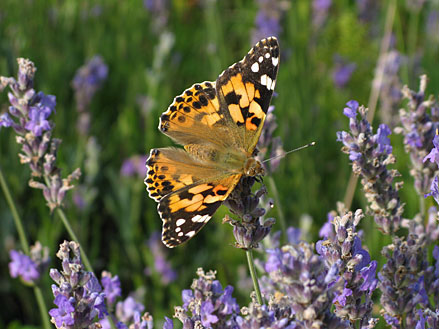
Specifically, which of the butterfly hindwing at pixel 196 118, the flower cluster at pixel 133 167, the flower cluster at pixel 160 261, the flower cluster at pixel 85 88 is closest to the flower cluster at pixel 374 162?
the butterfly hindwing at pixel 196 118

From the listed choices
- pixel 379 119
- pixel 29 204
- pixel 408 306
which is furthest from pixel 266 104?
pixel 379 119

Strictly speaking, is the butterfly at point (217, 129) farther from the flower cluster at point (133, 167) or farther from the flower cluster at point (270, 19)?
the flower cluster at point (270, 19)

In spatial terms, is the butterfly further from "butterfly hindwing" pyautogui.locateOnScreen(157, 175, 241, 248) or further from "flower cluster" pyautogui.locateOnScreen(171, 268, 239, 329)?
"flower cluster" pyautogui.locateOnScreen(171, 268, 239, 329)

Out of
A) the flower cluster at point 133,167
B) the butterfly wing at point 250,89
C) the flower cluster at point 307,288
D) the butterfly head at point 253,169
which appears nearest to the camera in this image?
the flower cluster at point 307,288

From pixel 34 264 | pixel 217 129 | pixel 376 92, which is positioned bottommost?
pixel 34 264

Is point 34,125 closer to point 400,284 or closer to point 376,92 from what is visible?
point 400,284

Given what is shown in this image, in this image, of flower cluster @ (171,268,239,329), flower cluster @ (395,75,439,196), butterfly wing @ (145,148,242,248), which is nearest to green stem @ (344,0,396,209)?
flower cluster @ (395,75,439,196)

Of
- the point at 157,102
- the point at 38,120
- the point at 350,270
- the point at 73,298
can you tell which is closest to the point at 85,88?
the point at 157,102
